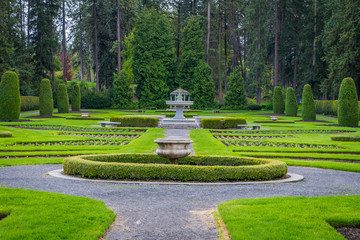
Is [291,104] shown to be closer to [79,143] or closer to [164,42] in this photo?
[164,42]

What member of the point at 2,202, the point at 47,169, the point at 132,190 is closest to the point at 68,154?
the point at 47,169

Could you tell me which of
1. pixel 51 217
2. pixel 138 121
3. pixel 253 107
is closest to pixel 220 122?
pixel 138 121

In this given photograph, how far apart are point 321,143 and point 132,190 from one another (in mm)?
10831

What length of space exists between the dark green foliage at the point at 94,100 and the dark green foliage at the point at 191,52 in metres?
10.9

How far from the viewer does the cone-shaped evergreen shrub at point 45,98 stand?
27969mm

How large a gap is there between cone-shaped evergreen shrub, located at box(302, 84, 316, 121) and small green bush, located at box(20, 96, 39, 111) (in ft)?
86.7

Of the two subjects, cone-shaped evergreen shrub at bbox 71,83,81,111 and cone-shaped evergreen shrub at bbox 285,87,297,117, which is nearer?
cone-shaped evergreen shrub at bbox 285,87,297,117

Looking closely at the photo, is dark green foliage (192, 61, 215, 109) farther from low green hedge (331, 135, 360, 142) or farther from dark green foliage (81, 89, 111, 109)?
low green hedge (331, 135, 360, 142)

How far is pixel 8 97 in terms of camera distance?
898 inches

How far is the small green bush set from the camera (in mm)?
35075

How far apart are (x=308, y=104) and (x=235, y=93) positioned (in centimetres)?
1638

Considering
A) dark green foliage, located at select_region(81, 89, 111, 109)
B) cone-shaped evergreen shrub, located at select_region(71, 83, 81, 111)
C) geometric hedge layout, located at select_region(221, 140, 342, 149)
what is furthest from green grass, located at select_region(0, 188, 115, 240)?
dark green foliage, located at select_region(81, 89, 111, 109)

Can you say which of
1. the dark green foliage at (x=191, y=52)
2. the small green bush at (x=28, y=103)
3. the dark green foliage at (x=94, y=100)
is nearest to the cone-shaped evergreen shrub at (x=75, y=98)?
the small green bush at (x=28, y=103)

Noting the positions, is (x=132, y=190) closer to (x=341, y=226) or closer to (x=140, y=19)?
(x=341, y=226)
